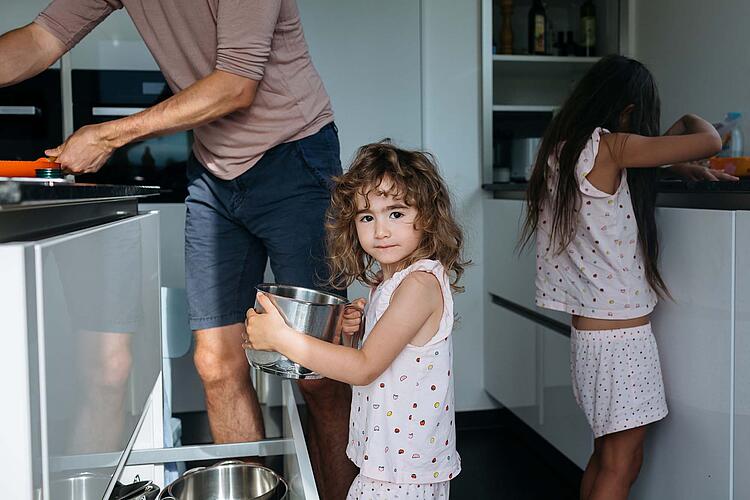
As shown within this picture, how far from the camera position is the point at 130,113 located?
2.69 metres

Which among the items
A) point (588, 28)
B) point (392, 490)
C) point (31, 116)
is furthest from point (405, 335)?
point (588, 28)

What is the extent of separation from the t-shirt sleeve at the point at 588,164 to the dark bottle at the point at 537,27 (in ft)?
4.81

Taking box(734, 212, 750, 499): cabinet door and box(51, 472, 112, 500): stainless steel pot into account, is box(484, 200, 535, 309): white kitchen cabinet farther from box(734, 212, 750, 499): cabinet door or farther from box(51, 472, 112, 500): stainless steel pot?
box(51, 472, 112, 500): stainless steel pot

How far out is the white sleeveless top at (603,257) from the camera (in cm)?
167

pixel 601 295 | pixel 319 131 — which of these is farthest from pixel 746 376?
pixel 319 131

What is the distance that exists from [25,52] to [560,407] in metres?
1.64

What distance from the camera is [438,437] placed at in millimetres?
1348

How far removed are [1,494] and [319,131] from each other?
1.26 m

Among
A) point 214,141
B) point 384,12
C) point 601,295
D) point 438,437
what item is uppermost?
point 384,12

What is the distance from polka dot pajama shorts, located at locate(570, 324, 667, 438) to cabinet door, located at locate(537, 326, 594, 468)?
387 mm

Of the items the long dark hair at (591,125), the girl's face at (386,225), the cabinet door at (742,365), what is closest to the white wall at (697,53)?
the long dark hair at (591,125)

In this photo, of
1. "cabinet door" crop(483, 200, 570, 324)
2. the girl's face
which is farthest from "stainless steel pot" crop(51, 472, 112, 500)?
"cabinet door" crop(483, 200, 570, 324)

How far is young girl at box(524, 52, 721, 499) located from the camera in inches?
65.2

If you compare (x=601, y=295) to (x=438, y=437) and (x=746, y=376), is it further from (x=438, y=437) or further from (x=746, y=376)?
(x=438, y=437)
